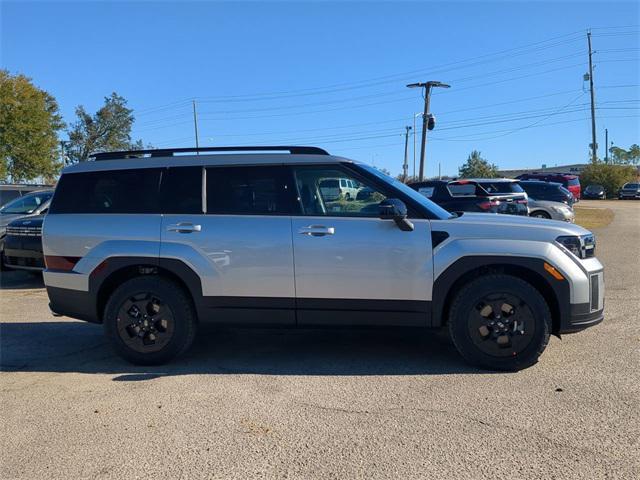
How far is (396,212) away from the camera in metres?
4.43

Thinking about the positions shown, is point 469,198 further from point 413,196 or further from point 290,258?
point 290,258

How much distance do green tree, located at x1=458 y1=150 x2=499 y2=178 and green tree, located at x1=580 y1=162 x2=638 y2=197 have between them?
1080cm

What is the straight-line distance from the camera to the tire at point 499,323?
14.7 feet

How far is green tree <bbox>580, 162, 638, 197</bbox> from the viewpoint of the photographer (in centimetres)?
5175

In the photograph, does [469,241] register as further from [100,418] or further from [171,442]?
[100,418]

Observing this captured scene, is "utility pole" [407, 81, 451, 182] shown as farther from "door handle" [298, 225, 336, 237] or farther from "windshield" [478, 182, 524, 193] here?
"door handle" [298, 225, 336, 237]

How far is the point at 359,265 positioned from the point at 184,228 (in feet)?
5.30

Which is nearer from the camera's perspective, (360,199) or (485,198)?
(360,199)

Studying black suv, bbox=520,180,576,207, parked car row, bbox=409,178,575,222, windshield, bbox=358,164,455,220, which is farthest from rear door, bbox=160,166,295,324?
black suv, bbox=520,180,576,207

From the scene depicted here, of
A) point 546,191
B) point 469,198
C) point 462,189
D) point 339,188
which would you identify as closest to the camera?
point 339,188

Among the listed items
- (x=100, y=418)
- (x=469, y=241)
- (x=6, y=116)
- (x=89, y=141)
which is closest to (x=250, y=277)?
(x=100, y=418)

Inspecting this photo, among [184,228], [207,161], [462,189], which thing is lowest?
[184,228]

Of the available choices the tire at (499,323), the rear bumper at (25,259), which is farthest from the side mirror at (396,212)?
the rear bumper at (25,259)

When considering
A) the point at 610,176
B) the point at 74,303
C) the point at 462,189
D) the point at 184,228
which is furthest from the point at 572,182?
the point at 74,303
